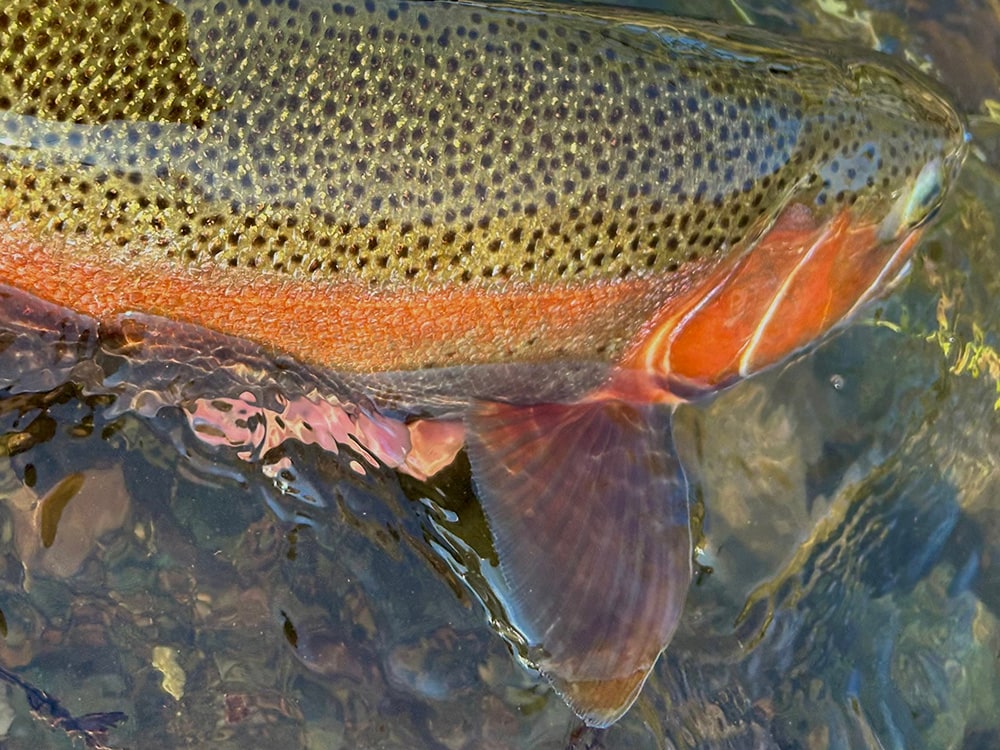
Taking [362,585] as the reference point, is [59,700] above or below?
below

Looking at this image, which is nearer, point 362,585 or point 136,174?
point 136,174

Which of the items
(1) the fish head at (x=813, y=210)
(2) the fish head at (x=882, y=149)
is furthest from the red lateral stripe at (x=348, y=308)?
(2) the fish head at (x=882, y=149)

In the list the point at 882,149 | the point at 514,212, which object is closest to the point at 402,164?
the point at 514,212

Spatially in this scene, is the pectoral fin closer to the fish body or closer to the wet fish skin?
the fish body

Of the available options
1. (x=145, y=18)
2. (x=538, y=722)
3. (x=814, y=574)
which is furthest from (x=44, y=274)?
(x=814, y=574)

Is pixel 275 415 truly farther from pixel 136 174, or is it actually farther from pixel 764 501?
pixel 764 501

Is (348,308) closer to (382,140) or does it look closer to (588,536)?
(382,140)

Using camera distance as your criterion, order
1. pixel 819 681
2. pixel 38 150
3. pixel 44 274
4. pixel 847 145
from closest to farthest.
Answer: pixel 38 150 → pixel 44 274 → pixel 847 145 → pixel 819 681

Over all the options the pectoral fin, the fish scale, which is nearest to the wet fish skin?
the fish scale
